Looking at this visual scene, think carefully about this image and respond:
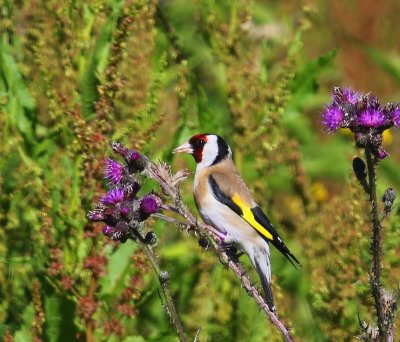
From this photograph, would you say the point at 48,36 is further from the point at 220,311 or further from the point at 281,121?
the point at 220,311

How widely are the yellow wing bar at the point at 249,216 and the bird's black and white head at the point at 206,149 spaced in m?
0.20

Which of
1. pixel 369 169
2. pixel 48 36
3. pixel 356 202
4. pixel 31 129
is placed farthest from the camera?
pixel 48 36

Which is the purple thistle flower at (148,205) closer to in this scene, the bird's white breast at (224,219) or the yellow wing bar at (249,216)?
the yellow wing bar at (249,216)

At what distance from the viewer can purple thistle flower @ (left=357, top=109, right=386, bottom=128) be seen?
2.21 meters

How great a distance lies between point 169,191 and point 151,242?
0.11 meters

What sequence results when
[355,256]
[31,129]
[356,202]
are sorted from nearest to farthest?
[356,202] → [355,256] → [31,129]

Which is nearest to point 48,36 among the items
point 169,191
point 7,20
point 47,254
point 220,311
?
point 7,20

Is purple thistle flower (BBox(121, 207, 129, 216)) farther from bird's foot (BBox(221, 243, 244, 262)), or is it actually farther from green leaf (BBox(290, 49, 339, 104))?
green leaf (BBox(290, 49, 339, 104))

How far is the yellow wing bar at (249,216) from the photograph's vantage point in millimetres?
3117

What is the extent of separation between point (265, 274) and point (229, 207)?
34 cm

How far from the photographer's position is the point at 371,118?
2211 mm

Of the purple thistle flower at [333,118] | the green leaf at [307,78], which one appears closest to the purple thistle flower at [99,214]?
the purple thistle flower at [333,118]

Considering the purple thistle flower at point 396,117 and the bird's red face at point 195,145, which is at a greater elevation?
the bird's red face at point 195,145

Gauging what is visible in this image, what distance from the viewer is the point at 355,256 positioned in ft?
9.79
